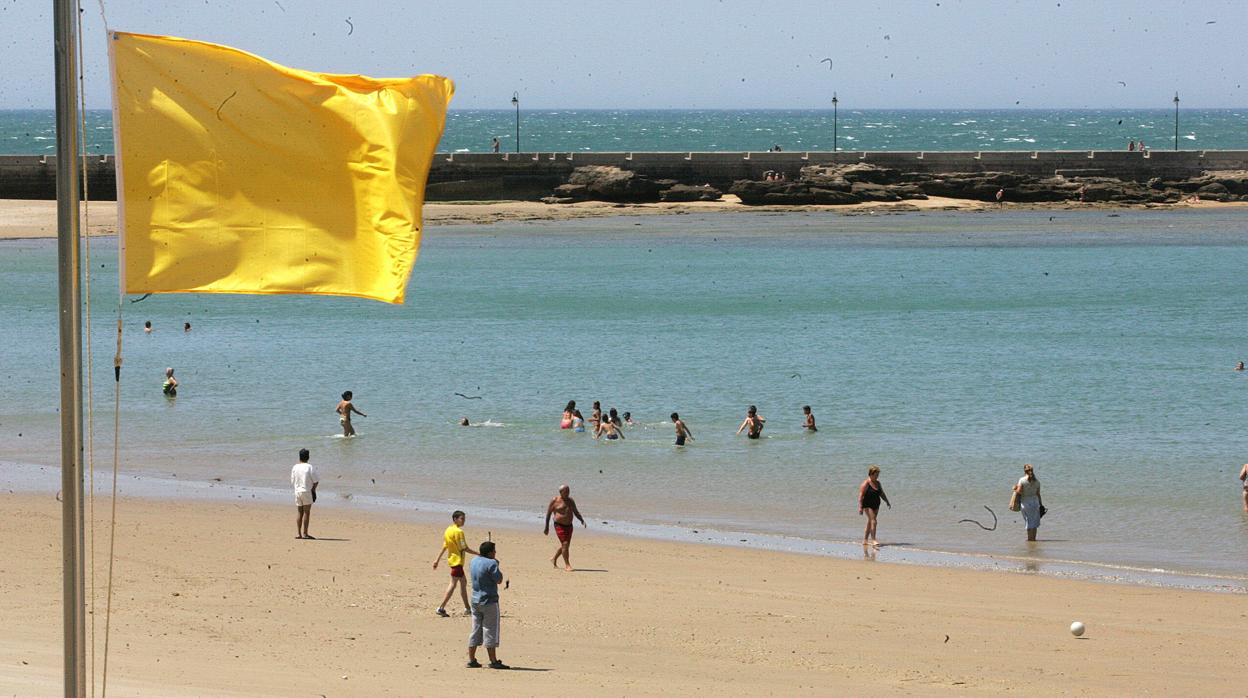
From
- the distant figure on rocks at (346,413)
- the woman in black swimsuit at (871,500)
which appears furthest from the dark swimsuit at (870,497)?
the distant figure on rocks at (346,413)

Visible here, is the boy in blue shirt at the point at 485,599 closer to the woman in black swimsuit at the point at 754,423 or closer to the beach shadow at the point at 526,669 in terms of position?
the beach shadow at the point at 526,669

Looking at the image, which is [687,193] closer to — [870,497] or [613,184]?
[613,184]

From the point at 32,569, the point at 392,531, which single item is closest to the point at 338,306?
the point at 392,531

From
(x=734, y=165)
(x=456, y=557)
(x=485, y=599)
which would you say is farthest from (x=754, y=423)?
(x=734, y=165)

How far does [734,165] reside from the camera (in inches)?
3009

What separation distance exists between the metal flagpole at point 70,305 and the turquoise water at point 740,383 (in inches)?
549

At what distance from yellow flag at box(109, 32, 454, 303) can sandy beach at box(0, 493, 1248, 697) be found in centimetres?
461

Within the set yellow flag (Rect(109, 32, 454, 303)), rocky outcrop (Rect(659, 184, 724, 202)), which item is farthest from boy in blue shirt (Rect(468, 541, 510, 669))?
rocky outcrop (Rect(659, 184, 724, 202))

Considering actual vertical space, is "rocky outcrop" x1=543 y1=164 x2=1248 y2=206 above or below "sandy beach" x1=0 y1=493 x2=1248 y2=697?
above

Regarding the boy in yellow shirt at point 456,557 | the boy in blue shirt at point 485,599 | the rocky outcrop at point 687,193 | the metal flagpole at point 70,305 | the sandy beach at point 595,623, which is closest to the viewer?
the metal flagpole at point 70,305

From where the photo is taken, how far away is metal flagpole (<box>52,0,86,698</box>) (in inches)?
266

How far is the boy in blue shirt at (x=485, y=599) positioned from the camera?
482 inches

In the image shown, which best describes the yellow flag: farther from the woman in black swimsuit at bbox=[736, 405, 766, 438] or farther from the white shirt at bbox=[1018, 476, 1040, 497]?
the woman in black swimsuit at bbox=[736, 405, 766, 438]

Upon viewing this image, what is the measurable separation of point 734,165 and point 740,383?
4399 cm
